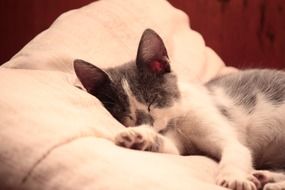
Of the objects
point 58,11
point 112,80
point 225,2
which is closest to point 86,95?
point 112,80

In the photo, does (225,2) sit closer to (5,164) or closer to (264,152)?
(264,152)

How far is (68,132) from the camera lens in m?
0.97

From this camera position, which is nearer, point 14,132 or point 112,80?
point 14,132

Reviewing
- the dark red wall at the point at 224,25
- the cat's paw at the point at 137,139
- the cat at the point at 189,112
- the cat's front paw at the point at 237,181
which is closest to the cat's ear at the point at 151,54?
the cat at the point at 189,112

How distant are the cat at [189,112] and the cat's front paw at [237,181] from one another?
0.04 meters

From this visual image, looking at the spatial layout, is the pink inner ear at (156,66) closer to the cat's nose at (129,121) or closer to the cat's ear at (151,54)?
the cat's ear at (151,54)

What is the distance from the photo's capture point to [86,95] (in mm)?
1312

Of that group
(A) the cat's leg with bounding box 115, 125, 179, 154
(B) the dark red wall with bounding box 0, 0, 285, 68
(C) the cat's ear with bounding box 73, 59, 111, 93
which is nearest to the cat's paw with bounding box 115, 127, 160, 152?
(A) the cat's leg with bounding box 115, 125, 179, 154

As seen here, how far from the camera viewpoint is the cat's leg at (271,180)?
1111 mm

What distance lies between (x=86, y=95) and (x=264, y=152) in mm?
612

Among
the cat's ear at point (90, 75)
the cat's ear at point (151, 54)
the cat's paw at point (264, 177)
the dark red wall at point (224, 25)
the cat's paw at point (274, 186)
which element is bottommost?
the dark red wall at point (224, 25)

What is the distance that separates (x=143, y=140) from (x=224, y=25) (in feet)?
5.87

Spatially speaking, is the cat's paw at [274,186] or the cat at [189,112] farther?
the cat at [189,112]

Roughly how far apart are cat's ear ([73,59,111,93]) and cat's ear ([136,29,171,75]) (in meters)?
0.13
